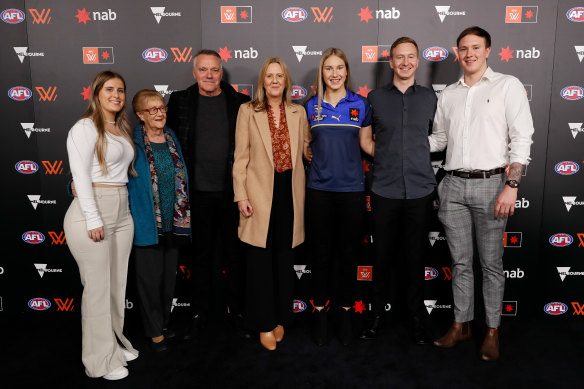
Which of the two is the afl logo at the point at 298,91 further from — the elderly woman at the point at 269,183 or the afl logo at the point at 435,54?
the afl logo at the point at 435,54

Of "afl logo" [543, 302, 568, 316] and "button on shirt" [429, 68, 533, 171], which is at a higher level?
"button on shirt" [429, 68, 533, 171]

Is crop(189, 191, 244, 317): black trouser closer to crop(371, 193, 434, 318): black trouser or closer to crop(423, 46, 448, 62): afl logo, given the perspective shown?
crop(371, 193, 434, 318): black trouser

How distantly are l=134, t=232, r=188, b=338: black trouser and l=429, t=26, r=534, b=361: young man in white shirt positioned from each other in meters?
1.72

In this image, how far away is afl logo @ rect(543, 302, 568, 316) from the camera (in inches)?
116

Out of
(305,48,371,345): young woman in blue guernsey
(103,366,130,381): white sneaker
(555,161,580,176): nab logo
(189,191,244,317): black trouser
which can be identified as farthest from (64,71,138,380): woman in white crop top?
(555,161,580,176): nab logo

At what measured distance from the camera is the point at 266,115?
2.36 meters

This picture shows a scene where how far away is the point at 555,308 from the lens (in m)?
2.95

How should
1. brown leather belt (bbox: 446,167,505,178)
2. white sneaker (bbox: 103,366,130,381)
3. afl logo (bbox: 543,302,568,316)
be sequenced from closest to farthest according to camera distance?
1. white sneaker (bbox: 103,366,130,381)
2. brown leather belt (bbox: 446,167,505,178)
3. afl logo (bbox: 543,302,568,316)

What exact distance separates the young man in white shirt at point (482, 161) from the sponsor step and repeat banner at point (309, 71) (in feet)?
1.68

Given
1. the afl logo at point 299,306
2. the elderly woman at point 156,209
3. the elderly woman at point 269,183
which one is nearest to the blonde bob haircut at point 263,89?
the elderly woman at point 269,183

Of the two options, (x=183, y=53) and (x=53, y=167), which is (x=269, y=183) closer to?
(x=183, y=53)

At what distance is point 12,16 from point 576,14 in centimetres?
403

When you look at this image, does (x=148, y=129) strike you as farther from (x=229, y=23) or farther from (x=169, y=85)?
(x=229, y=23)

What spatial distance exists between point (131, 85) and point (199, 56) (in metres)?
0.74
